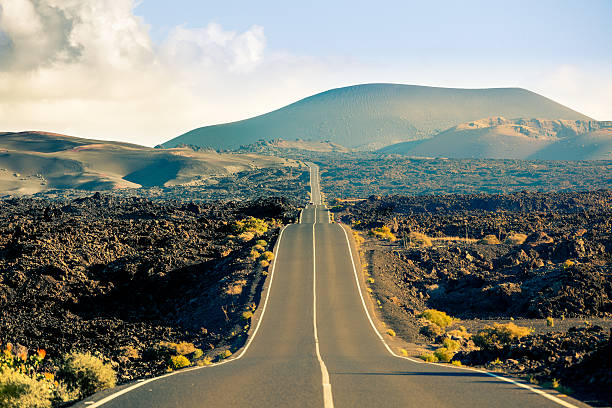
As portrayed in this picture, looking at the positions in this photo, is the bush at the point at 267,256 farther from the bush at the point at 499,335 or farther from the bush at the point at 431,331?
the bush at the point at 499,335

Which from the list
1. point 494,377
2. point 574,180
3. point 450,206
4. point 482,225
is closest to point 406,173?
point 574,180

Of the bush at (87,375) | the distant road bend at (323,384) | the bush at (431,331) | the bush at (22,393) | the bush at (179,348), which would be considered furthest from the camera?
the bush at (431,331)

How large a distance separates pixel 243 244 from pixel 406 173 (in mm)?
143306

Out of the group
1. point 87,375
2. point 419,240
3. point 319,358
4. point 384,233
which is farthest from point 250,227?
point 87,375

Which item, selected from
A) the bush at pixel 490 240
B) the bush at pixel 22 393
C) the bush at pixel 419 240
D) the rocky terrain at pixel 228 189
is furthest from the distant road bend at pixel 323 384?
the rocky terrain at pixel 228 189

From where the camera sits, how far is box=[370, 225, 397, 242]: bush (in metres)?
65.6

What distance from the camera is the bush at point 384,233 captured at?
6562 centimetres

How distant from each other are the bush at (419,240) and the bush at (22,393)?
52.9 m

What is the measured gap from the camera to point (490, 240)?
6431 cm

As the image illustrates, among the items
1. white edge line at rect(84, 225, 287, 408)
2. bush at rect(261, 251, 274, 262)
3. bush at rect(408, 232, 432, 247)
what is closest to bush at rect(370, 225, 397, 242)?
bush at rect(408, 232, 432, 247)

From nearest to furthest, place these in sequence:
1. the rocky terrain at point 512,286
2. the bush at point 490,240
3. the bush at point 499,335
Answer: the rocky terrain at point 512,286 < the bush at point 499,335 < the bush at point 490,240

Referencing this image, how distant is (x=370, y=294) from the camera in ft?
124

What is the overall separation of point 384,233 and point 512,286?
1084 inches

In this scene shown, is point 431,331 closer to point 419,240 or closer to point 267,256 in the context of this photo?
point 267,256
